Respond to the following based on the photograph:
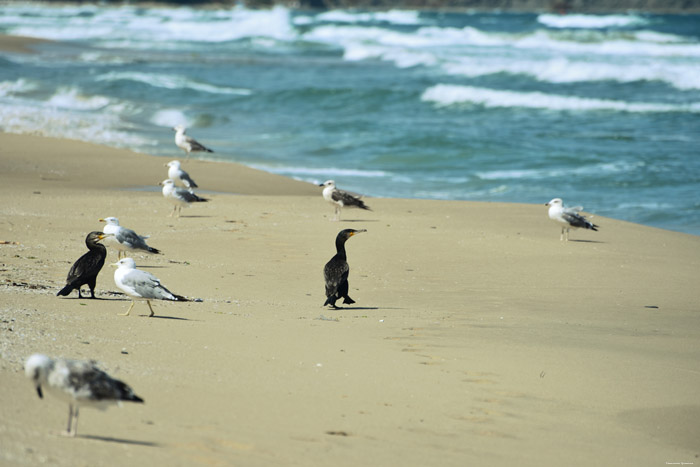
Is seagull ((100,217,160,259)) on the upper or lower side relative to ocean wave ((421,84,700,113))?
lower

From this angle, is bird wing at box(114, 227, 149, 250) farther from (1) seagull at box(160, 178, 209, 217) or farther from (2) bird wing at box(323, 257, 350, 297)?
(1) seagull at box(160, 178, 209, 217)

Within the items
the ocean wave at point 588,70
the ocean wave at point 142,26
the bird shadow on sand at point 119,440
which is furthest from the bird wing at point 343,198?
the ocean wave at point 142,26

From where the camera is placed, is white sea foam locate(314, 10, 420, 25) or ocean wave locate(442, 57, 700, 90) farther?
white sea foam locate(314, 10, 420, 25)

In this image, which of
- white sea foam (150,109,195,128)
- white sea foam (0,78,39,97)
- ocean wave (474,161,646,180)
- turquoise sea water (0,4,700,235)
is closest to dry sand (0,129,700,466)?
turquoise sea water (0,4,700,235)

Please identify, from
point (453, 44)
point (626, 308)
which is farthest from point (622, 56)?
point (626, 308)

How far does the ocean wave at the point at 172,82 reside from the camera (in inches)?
1291

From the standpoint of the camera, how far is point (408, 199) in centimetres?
1630

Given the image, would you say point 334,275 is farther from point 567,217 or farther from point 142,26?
point 142,26

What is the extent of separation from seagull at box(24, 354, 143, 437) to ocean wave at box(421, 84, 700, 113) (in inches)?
1111

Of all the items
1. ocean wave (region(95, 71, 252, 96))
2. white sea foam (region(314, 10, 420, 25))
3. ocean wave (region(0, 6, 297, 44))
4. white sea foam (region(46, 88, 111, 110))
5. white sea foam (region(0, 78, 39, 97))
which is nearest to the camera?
white sea foam (region(46, 88, 111, 110))

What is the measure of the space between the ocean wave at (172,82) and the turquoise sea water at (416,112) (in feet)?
0.36

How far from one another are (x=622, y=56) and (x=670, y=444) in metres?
47.1

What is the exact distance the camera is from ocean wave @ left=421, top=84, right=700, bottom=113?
30.9m

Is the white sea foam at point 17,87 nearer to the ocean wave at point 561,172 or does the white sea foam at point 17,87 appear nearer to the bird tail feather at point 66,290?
the ocean wave at point 561,172
